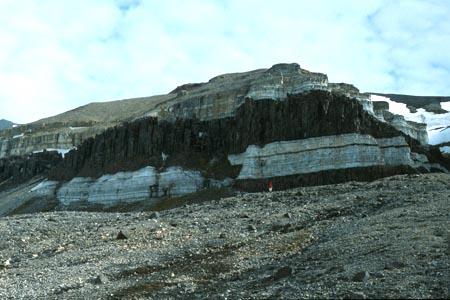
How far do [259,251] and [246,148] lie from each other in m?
44.6

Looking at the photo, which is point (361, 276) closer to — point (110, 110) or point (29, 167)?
point (29, 167)

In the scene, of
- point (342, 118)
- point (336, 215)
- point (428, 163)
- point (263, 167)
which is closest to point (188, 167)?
point (263, 167)

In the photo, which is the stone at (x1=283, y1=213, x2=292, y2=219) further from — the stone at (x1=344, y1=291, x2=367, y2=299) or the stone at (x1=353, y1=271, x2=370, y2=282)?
the stone at (x1=344, y1=291, x2=367, y2=299)

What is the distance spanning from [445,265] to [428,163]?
170ft

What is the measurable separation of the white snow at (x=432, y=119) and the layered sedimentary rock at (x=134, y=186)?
131 ft

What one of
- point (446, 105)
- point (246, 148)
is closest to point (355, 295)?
point (246, 148)

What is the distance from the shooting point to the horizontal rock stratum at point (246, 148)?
59.1 metres

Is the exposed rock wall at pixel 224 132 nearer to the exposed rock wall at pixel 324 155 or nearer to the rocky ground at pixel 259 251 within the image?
the exposed rock wall at pixel 324 155

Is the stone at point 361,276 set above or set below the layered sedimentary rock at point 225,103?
below

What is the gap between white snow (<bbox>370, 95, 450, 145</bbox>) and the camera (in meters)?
93.0

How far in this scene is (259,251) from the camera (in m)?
21.4

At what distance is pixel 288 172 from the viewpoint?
60188mm

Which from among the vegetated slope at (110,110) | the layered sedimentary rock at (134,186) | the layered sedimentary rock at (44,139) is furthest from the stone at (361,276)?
the vegetated slope at (110,110)

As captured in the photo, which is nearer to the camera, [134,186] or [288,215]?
[288,215]
